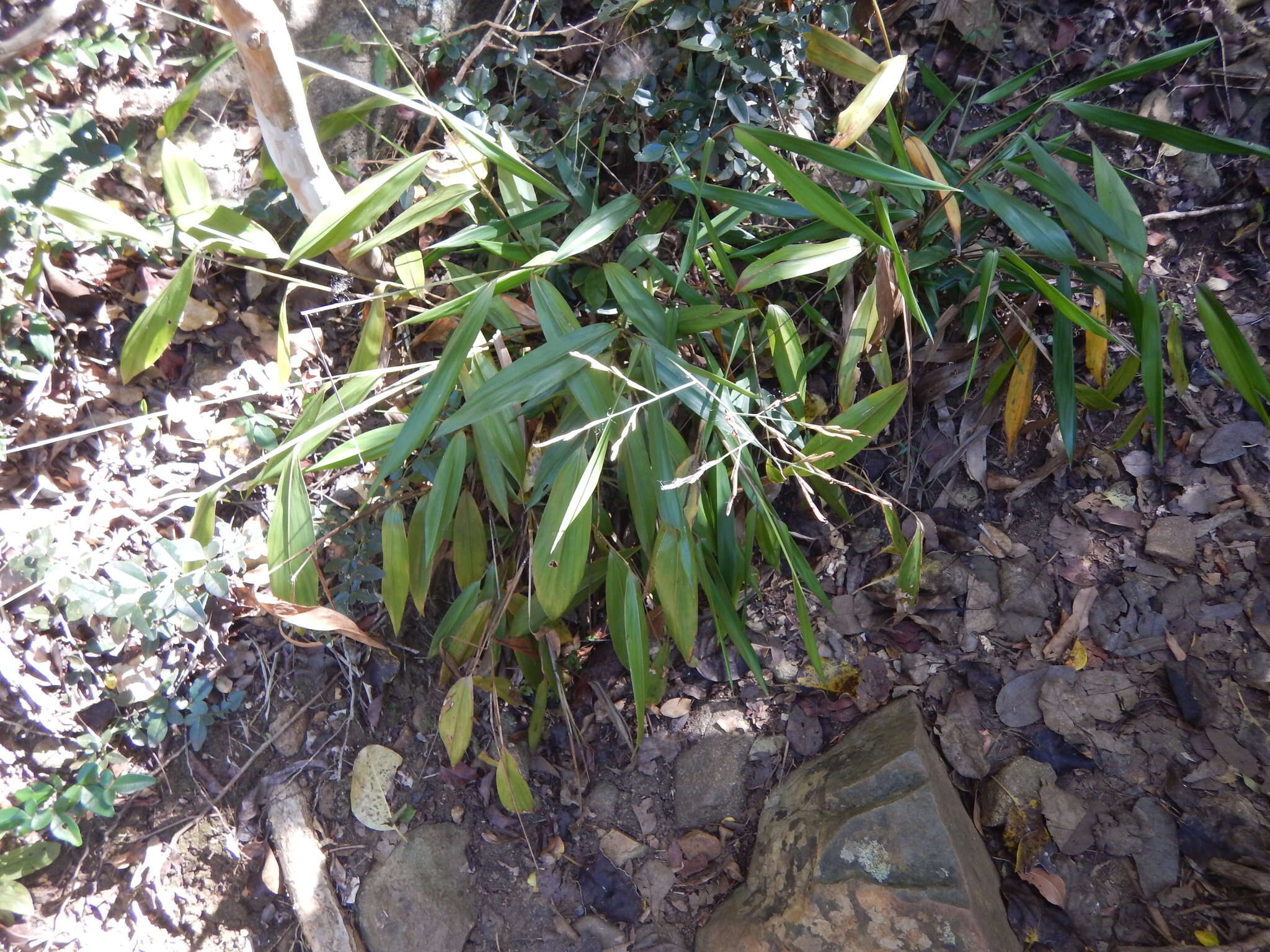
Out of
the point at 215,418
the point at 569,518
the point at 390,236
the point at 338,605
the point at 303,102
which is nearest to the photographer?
the point at 569,518

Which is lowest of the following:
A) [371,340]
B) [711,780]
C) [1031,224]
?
[711,780]

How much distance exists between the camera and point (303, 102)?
3.38 ft

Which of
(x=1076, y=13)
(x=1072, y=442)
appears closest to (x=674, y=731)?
(x=1072, y=442)

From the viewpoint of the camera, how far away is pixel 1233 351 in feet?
3.58

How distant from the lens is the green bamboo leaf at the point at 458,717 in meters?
1.19

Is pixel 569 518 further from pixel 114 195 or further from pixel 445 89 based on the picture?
pixel 114 195

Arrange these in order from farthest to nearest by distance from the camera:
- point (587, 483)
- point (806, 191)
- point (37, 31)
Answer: point (806, 191) < point (587, 483) < point (37, 31)

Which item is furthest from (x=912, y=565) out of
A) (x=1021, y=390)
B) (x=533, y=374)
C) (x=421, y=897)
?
(x=421, y=897)

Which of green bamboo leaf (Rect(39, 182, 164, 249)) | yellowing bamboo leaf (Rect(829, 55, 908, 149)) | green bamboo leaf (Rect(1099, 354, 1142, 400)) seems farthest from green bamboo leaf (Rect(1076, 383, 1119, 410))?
green bamboo leaf (Rect(39, 182, 164, 249))

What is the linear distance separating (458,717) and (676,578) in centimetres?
44

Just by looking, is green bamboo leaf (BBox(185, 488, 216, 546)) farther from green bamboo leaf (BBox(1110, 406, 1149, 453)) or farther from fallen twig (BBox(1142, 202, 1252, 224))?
fallen twig (BBox(1142, 202, 1252, 224))

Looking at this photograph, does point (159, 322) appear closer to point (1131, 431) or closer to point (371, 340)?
point (371, 340)

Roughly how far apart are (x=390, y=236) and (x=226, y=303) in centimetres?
50

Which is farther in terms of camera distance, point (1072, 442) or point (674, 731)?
point (674, 731)
